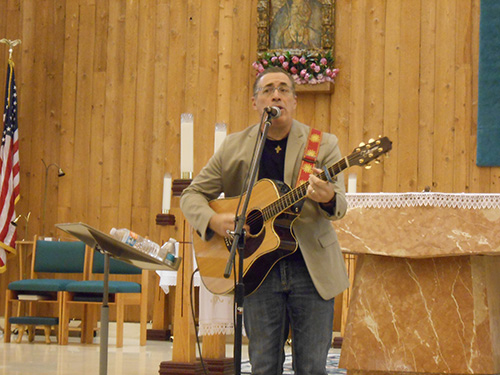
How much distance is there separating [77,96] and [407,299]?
4713mm

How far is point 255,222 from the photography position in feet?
9.25

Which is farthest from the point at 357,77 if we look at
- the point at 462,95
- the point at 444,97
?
the point at 462,95

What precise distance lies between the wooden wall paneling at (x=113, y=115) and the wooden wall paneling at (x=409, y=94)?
2.84 meters

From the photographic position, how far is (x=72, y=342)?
262 inches

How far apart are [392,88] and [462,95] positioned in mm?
648

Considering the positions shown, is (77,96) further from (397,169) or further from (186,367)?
(186,367)

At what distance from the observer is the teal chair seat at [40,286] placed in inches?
253

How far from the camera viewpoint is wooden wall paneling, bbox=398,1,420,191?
23.5 ft

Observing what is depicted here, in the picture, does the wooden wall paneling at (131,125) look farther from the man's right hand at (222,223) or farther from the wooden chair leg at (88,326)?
the man's right hand at (222,223)

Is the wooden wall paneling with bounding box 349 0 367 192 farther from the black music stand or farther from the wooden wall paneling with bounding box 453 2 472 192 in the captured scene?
the black music stand

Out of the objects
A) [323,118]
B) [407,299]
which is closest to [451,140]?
[323,118]

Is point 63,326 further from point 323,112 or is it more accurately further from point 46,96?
point 323,112

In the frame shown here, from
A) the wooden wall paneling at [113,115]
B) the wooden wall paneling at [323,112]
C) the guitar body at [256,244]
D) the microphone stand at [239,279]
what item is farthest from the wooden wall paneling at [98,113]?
the microphone stand at [239,279]

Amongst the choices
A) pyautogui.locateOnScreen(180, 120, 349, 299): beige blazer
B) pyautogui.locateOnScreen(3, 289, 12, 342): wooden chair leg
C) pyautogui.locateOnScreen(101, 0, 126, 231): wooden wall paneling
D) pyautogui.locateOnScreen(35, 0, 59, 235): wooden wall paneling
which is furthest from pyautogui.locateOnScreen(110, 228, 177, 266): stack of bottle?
pyautogui.locateOnScreen(35, 0, 59, 235): wooden wall paneling
